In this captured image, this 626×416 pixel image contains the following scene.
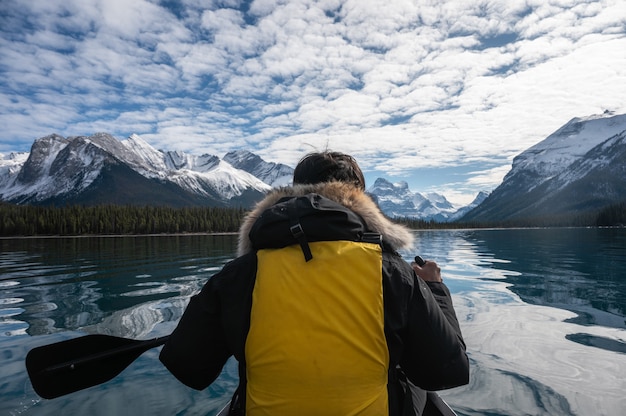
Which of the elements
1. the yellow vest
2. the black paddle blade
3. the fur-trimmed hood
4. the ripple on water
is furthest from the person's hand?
the ripple on water

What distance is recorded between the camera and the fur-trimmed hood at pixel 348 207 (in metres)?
3.16

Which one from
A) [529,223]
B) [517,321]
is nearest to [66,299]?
[517,321]

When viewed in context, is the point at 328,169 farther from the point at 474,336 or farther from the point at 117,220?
the point at 117,220

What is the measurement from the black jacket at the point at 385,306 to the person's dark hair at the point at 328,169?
12.5 inches

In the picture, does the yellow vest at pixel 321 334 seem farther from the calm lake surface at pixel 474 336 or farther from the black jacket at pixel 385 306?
the calm lake surface at pixel 474 336

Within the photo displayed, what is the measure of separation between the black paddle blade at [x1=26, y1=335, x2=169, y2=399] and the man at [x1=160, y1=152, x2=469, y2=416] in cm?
171

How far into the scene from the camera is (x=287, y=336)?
2666mm

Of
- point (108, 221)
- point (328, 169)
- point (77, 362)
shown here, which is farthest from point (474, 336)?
point (108, 221)

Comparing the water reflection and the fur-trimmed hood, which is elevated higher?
the fur-trimmed hood

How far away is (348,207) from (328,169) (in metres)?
0.62

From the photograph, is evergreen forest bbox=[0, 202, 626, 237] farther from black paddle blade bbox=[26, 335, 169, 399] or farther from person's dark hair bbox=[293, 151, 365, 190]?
person's dark hair bbox=[293, 151, 365, 190]

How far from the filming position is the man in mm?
2650

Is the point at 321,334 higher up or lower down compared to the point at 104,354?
higher up

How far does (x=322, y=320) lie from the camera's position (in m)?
2.64
